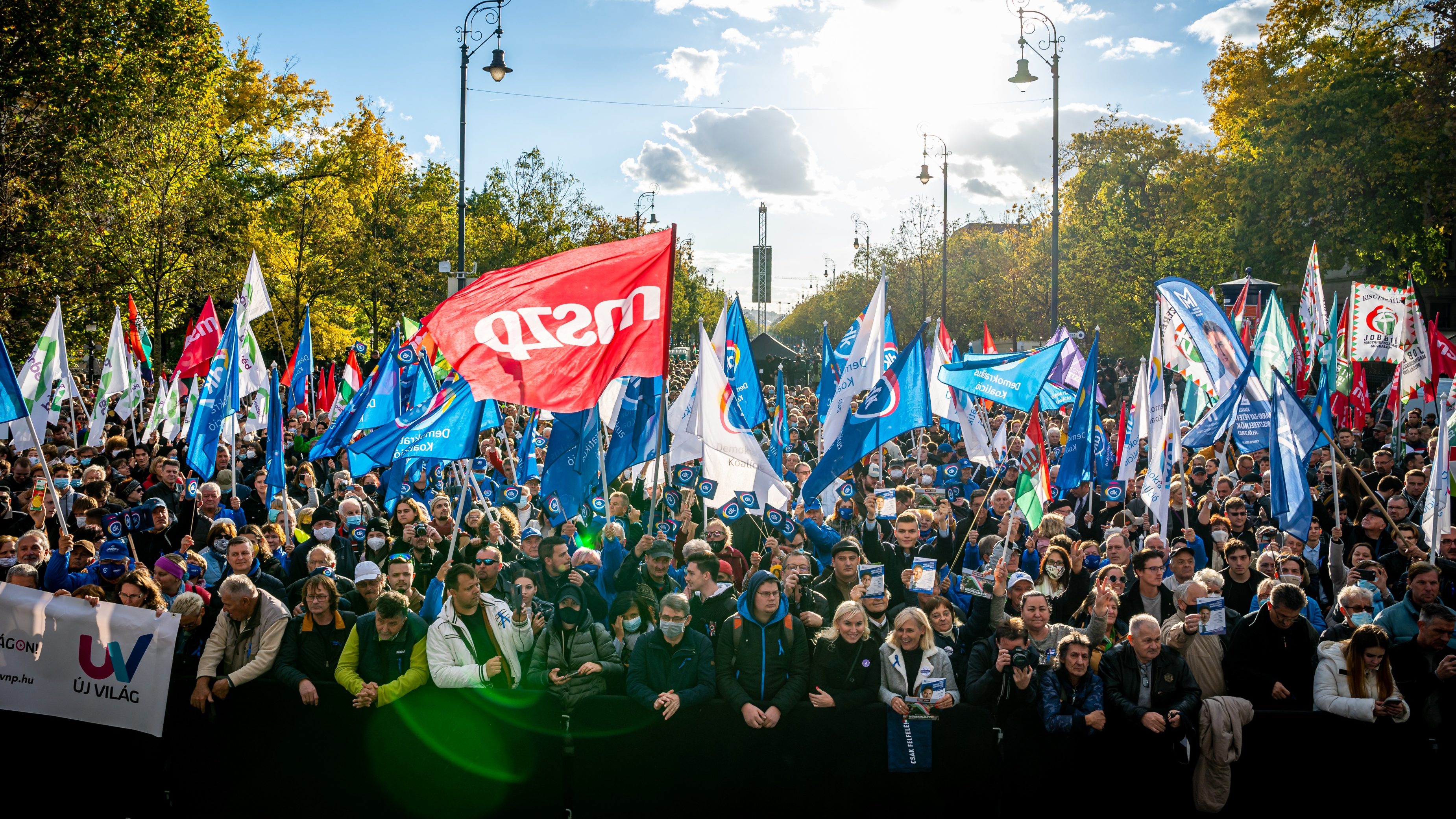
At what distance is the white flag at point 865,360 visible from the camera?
1237cm

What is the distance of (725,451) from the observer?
9258 mm

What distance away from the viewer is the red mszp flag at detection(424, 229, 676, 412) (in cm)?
753

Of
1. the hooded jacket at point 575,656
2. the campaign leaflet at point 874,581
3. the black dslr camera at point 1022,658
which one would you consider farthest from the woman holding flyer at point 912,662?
the hooded jacket at point 575,656

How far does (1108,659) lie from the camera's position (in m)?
5.95

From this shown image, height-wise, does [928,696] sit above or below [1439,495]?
below

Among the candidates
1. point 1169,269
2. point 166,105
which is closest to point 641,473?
point 166,105

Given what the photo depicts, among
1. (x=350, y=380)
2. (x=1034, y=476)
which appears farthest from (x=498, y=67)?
(x=1034, y=476)

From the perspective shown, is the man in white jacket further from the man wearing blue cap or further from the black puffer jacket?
the man wearing blue cap

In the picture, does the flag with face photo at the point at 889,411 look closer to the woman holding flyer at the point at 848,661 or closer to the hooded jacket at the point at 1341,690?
the woman holding flyer at the point at 848,661

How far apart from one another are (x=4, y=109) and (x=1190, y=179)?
35.9 meters

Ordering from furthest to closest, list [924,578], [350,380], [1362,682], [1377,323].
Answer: [350,380] → [1377,323] → [924,578] → [1362,682]

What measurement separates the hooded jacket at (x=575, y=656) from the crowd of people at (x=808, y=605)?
1 centimetres

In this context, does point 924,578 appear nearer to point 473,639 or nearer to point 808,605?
point 808,605

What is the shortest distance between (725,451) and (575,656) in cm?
335
